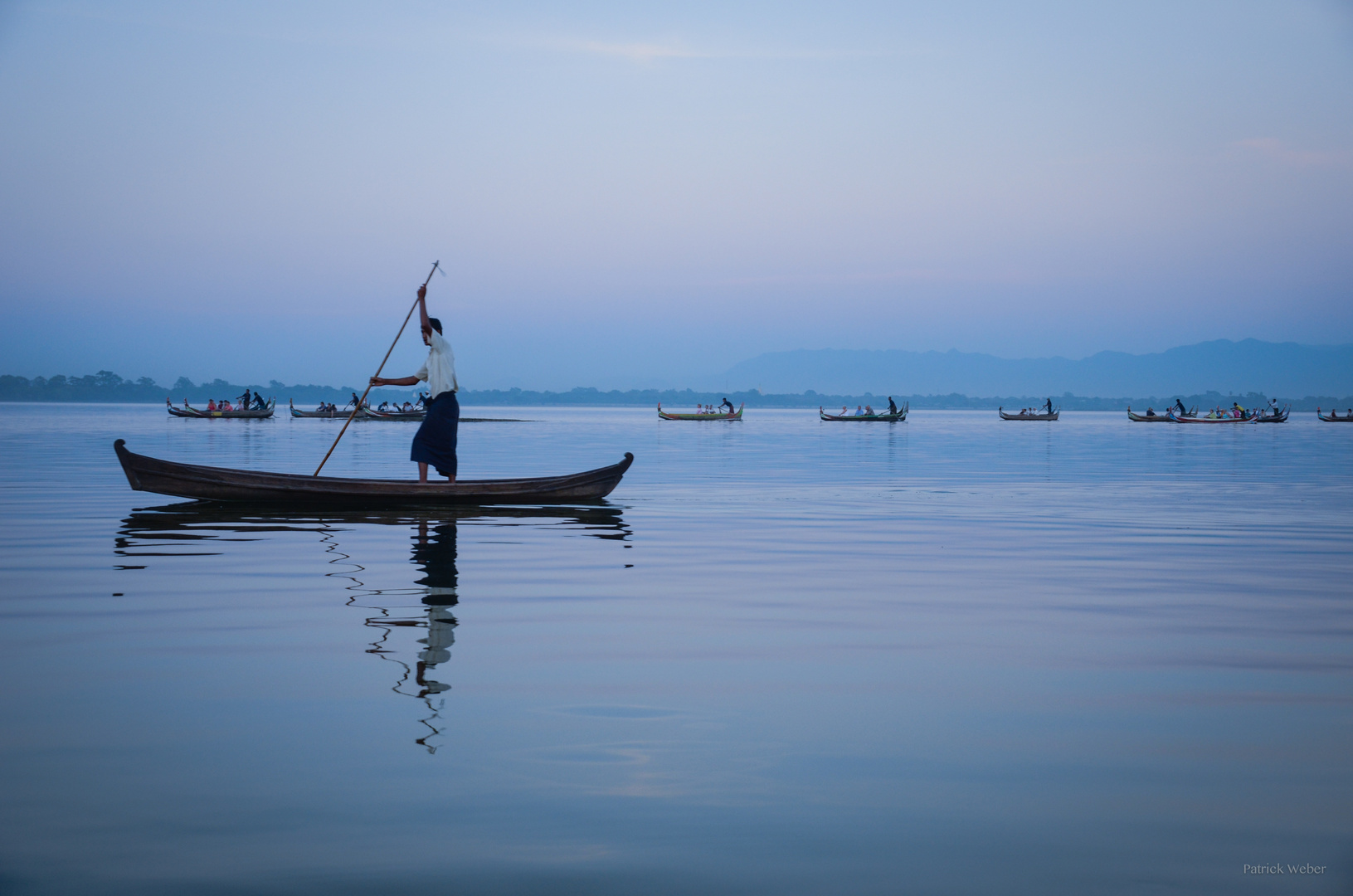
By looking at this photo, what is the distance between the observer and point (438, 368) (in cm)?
1581

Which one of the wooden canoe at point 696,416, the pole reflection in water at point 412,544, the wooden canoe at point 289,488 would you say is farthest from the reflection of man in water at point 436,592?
the wooden canoe at point 696,416

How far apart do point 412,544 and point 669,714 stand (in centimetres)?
836

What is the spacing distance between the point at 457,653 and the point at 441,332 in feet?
30.4

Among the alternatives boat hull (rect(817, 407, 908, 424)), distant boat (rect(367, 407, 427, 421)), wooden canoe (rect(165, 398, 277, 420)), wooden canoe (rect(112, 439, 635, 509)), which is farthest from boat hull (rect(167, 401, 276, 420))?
wooden canoe (rect(112, 439, 635, 509))

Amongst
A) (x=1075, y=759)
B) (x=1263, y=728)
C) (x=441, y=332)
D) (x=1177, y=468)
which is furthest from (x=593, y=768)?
(x=1177, y=468)

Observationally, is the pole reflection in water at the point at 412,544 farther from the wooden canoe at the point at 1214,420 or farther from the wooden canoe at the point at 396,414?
the wooden canoe at the point at 1214,420

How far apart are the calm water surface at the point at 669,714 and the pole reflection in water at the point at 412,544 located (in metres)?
0.07

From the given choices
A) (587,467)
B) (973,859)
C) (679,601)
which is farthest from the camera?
(587,467)

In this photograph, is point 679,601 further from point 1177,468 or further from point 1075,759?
point 1177,468

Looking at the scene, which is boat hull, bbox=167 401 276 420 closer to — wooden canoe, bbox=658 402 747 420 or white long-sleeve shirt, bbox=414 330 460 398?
wooden canoe, bbox=658 402 747 420

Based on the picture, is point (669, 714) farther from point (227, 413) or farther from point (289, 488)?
point (227, 413)

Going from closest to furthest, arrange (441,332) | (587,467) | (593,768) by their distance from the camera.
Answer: (593,768), (441,332), (587,467)

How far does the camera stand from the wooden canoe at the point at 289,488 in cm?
1705

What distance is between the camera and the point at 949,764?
5258 mm
